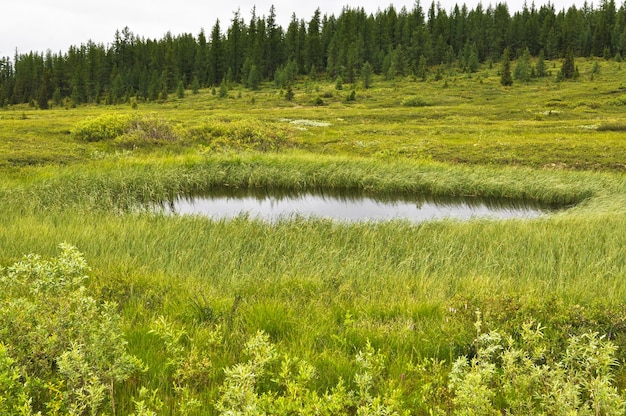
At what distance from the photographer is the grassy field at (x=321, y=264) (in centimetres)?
382

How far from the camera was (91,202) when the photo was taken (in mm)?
14828

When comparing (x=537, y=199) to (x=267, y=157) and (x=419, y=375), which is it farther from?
(x=419, y=375)

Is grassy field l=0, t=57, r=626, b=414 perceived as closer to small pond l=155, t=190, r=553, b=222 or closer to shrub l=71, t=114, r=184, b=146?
shrub l=71, t=114, r=184, b=146

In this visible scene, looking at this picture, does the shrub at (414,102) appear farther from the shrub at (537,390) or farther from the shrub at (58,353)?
the shrub at (58,353)

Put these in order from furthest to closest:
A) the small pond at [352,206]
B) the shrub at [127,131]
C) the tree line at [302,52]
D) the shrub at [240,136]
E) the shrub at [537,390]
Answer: the tree line at [302,52] < the shrub at [240,136] < the shrub at [127,131] < the small pond at [352,206] < the shrub at [537,390]

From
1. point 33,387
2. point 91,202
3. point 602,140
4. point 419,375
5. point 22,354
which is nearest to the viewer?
point 33,387

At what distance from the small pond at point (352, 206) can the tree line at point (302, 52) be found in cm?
8506

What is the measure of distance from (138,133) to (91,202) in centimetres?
1502

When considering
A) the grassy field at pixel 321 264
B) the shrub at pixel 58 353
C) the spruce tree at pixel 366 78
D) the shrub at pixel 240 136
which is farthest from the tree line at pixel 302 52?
the shrub at pixel 58 353

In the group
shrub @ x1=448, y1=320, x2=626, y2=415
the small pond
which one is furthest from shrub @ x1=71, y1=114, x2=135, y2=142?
shrub @ x1=448, y1=320, x2=626, y2=415

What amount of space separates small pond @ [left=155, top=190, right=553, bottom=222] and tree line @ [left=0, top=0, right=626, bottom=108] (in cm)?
8506

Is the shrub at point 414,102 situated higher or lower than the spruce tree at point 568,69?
lower

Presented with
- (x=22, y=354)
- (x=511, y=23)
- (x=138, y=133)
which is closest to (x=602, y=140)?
(x=138, y=133)

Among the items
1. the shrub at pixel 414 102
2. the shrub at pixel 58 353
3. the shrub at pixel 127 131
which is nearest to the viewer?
the shrub at pixel 58 353
